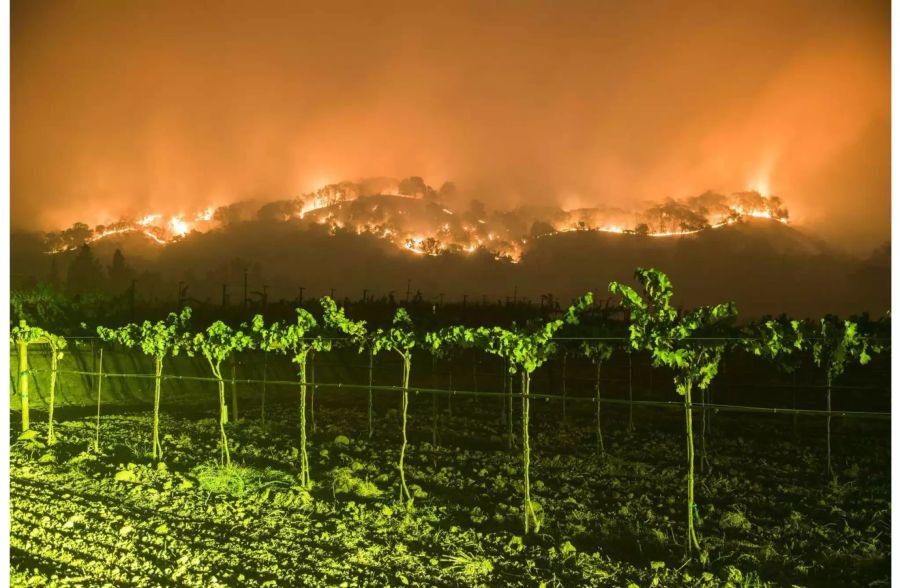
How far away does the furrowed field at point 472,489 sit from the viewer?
638cm

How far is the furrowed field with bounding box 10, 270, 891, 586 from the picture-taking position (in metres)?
6.38

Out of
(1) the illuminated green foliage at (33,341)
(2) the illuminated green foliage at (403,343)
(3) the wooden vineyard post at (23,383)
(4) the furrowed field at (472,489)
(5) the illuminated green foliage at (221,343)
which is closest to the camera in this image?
(4) the furrowed field at (472,489)

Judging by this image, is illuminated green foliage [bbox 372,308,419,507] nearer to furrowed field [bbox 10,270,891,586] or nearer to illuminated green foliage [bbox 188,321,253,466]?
furrowed field [bbox 10,270,891,586]

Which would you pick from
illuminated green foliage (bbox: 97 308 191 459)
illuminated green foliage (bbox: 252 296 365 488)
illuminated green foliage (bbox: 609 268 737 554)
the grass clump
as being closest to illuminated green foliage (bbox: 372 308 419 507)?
illuminated green foliage (bbox: 252 296 365 488)

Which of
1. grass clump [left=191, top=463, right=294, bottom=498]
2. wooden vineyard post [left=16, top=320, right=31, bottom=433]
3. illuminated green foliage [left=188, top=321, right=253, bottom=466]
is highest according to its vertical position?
illuminated green foliage [left=188, top=321, right=253, bottom=466]

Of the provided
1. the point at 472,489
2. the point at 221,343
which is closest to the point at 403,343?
the point at 472,489

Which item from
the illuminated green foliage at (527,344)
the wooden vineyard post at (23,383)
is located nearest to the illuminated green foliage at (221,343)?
the illuminated green foliage at (527,344)

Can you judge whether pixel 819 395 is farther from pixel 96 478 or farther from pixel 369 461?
pixel 96 478

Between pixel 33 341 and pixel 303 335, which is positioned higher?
pixel 303 335

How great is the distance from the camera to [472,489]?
9.46m

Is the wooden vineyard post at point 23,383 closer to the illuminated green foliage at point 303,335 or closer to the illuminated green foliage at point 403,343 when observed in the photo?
the illuminated green foliage at point 303,335

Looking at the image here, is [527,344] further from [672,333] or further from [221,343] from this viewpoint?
[221,343]

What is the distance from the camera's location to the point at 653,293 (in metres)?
6.96

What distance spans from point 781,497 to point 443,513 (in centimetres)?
487
